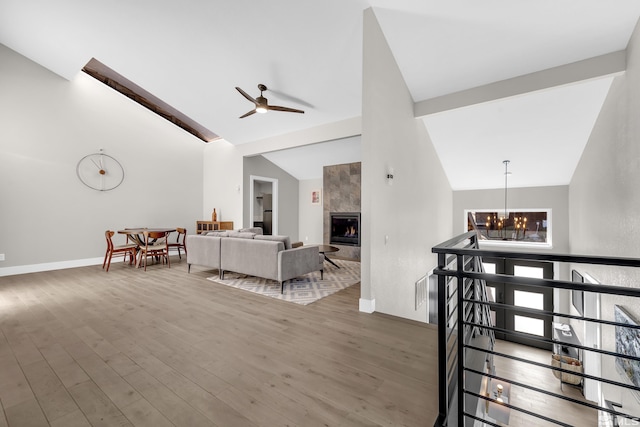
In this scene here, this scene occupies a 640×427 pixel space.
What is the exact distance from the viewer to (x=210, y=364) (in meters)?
1.95

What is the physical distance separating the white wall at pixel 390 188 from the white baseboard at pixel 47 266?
19.3 feet

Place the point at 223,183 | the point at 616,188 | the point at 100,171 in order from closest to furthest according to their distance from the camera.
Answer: the point at 616,188 → the point at 100,171 → the point at 223,183

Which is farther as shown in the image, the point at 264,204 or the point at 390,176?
the point at 264,204

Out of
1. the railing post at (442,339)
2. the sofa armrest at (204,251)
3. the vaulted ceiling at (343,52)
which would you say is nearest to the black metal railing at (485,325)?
the railing post at (442,339)

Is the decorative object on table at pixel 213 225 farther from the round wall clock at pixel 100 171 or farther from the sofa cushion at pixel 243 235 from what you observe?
the sofa cushion at pixel 243 235

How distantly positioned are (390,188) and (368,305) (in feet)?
4.82

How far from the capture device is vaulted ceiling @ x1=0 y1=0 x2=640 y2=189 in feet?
9.55

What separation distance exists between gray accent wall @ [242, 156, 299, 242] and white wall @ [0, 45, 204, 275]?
1.93 m

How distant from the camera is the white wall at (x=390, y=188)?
9.64 feet

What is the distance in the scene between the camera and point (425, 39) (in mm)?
3260

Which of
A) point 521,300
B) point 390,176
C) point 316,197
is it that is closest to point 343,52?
point 390,176

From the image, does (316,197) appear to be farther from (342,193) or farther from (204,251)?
(204,251)

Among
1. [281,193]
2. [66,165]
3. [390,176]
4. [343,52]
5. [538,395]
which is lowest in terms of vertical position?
[538,395]

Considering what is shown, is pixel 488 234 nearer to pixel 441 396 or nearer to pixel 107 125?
pixel 441 396
